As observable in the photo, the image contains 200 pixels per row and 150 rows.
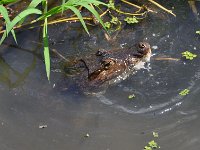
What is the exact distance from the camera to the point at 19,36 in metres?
5.42

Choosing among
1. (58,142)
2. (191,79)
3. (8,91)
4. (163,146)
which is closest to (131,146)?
(163,146)

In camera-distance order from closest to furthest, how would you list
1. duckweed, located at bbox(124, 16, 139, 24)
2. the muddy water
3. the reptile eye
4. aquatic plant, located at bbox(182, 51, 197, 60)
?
the muddy water, the reptile eye, aquatic plant, located at bbox(182, 51, 197, 60), duckweed, located at bbox(124, 16, 139, 24)

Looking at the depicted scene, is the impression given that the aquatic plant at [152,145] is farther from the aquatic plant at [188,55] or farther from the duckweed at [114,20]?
the duckweed at [114,20]

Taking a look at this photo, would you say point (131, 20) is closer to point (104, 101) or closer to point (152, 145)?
point (104, 101)

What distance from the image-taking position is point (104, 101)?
4602mm

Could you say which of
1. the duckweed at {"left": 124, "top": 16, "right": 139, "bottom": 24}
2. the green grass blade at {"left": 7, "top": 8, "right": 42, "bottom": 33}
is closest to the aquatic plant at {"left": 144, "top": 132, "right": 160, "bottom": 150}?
the green grass blade at {"left": 7, "top": 8, "right": 42, "bottom": 33}

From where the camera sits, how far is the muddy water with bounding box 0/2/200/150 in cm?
426

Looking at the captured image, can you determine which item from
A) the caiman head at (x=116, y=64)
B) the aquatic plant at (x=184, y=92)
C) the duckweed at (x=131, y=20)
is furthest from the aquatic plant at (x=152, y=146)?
the duckweed at (x=131, y=20)

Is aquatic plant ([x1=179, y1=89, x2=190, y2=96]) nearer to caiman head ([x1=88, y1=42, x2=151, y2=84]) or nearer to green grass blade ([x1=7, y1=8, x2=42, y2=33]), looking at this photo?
caiman head ([x1=88, y1=42, x2=151, y2=84])

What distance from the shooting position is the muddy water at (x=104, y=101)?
4262 mm

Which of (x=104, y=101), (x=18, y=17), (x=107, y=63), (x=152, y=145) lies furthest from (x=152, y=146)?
(x=18, y=17)

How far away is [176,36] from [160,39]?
0.20 meters

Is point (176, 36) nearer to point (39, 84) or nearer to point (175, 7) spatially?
point (175, 7)

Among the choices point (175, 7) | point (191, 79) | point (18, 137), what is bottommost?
point (18, 137)
